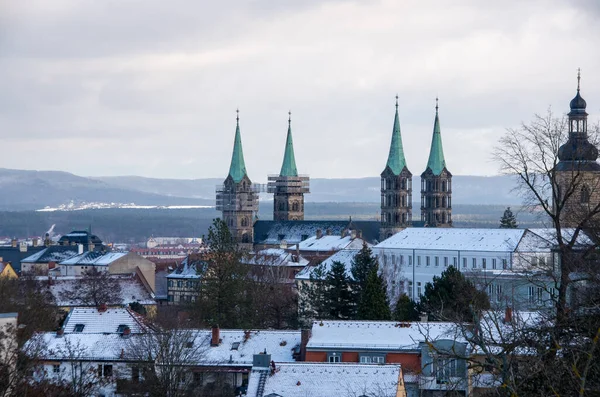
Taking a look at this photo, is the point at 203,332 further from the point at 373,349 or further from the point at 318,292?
the point at 318,292

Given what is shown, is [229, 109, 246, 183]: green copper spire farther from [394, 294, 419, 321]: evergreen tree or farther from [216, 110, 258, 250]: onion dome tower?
[394, 294, 419, 321]: evergreen tree

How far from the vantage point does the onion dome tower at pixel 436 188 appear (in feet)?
543

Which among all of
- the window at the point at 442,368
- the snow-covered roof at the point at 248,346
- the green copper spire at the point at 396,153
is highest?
the green copper spire at the point at 396,153

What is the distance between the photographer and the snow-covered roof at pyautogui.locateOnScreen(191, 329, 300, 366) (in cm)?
4931

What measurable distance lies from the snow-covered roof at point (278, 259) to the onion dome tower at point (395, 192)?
139 ft

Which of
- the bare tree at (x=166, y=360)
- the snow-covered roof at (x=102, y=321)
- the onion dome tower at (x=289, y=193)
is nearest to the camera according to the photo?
the bare tree at (x=166, y=360)

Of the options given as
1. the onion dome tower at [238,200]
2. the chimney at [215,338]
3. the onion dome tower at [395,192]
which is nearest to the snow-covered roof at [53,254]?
the onion dome tower at [238,200]

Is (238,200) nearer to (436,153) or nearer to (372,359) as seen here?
(436,153)

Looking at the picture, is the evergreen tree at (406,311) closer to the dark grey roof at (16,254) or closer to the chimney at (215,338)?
the chimney at (215,338)

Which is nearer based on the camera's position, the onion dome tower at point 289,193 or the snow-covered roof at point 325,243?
the snow-covered roof at point 325,243

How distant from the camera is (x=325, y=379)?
40.4m

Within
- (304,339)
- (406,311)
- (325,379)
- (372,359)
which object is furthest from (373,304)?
(325,379)

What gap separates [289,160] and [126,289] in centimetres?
10069

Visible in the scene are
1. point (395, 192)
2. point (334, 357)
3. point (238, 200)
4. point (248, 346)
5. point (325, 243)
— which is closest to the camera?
point (334, 357)
